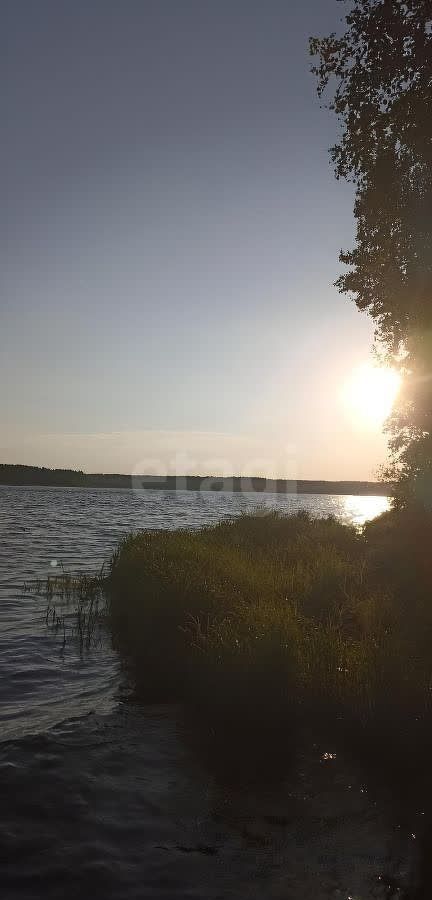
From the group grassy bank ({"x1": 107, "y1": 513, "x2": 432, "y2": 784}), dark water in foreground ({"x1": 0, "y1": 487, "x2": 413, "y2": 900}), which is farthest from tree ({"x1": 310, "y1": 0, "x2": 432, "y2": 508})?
dark water in foreground ({"x1": 0, "y1": 487, "x2": 413, "y2": 900})

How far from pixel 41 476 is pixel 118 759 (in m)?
171

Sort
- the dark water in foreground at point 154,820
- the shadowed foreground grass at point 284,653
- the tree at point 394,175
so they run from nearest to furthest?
the dark water in foreground at point 154,820 → the shadowed foreground grass at point 284,653 → the tree at point 394,175

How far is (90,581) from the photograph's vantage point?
19.4m

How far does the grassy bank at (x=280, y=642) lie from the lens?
26.6ft

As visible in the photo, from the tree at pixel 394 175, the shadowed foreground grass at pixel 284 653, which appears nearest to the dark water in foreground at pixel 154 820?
the shadowed foreground grass at pixel 284 653

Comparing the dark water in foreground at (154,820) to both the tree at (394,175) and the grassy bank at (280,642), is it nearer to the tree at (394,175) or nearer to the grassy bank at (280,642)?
the grassy bank at (280,642)

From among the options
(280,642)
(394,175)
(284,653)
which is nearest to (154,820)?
(284,653)

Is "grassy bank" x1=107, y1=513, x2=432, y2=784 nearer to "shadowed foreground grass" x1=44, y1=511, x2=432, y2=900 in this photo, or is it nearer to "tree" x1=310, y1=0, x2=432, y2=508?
"shadowed foreground grass" x1=44, y1=511, x2=432, y2=900

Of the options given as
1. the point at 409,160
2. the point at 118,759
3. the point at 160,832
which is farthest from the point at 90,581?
the point at 409,160

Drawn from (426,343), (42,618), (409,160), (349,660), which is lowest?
(42,618)

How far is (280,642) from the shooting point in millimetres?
9492

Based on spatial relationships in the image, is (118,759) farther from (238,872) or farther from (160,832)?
(238,872)

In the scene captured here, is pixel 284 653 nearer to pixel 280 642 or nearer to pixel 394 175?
pixel 280 642

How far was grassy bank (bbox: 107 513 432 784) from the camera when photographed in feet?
26.6
